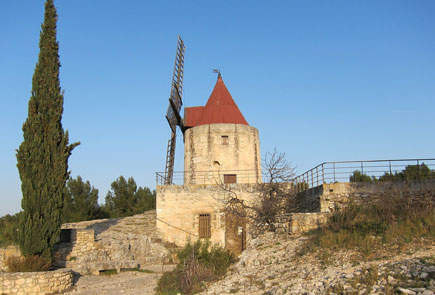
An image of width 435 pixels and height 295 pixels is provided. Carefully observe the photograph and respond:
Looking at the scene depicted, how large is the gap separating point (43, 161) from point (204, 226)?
26.6ft

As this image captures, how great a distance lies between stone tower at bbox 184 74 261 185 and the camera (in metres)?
20.3

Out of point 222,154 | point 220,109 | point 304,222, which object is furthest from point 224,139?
point 304,222

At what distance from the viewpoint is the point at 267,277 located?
8508mm

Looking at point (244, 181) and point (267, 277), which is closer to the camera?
point (267, 277)

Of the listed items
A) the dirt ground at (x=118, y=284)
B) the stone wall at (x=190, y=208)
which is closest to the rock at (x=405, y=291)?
the dirt ground at (x=118, y=284)

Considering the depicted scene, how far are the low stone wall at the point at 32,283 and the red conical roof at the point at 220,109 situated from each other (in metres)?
12.4

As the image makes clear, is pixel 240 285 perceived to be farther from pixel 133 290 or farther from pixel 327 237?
pixel 133 290

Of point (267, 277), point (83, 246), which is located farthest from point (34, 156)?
point (267, 277)

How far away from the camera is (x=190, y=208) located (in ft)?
60.4

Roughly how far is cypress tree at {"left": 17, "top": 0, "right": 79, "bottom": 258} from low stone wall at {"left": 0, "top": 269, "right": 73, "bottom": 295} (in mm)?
1126

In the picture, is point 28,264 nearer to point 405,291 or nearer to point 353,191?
point 405,291

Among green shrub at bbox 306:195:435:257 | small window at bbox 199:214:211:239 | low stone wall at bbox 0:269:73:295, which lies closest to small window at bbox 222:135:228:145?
small window at bbox 199:214:211:239

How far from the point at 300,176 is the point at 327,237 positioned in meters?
8.40

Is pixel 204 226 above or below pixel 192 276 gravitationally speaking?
above
